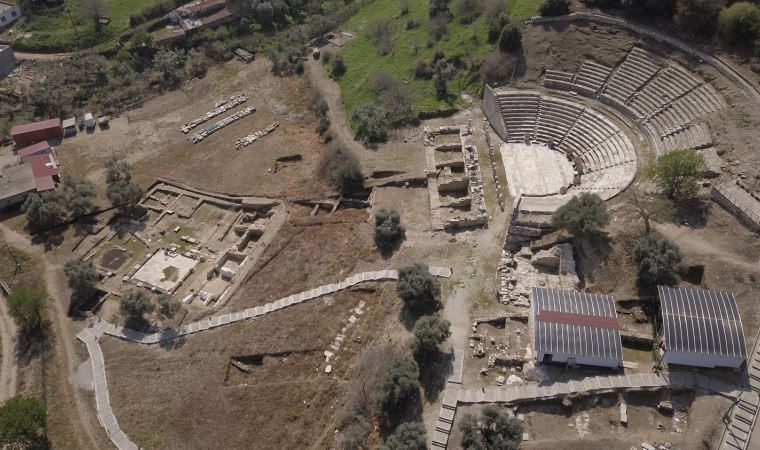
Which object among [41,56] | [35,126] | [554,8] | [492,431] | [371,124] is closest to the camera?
[492,431]

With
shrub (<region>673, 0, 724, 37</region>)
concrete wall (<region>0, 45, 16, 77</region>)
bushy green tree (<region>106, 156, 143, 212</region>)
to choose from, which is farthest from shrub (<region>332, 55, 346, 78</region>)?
concrete wall (<region>0, 45, 16, 77</region>)

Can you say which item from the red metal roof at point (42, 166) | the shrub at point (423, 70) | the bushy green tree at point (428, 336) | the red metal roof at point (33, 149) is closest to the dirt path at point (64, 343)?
the red metal roof at point (42, 166)

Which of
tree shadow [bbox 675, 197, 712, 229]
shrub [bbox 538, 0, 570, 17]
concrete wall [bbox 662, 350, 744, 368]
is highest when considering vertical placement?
shrub [bbox 538, 0, 570, 17]

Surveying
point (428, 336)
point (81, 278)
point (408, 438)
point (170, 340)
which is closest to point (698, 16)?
point (428, 336)

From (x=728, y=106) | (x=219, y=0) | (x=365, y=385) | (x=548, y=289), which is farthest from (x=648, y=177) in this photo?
(x=219, y=0)

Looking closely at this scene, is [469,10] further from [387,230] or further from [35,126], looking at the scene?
[35,126]

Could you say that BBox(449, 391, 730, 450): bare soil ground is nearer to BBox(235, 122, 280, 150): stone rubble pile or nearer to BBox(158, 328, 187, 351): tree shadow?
BBox(158, 328, 187, 351): tree shadow
